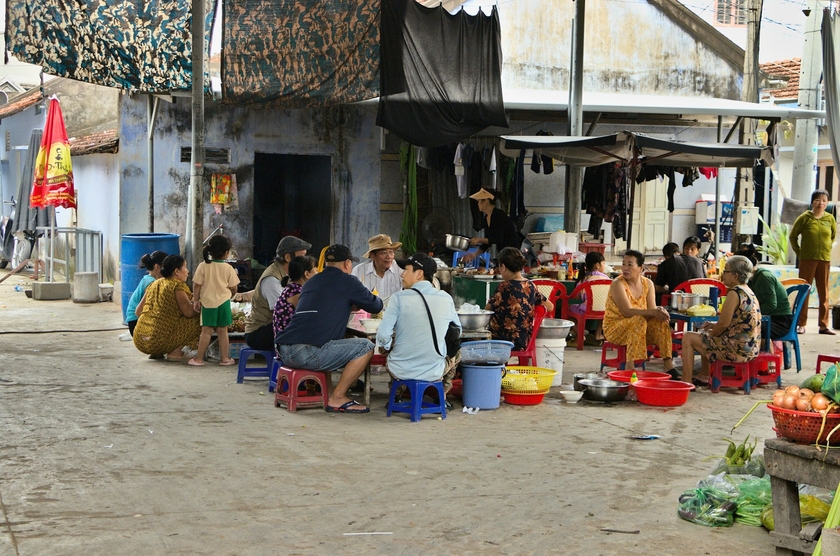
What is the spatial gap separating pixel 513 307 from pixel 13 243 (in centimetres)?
1668

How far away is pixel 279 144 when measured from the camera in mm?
15336

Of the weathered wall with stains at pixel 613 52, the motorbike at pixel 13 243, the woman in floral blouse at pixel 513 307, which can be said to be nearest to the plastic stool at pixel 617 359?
the woman in floral blouse at pixel 513 307

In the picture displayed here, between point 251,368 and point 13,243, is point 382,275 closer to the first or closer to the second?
point 251,368

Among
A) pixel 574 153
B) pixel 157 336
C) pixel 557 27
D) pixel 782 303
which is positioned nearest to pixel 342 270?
pixel 157 336

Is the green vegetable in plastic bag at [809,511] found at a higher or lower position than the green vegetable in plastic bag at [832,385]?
lower

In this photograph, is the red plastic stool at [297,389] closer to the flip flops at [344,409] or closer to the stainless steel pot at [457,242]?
the flip flops at [344,409]

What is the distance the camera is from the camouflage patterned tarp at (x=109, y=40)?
1074cm

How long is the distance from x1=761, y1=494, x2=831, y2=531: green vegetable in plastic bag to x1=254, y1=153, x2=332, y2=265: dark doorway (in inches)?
543

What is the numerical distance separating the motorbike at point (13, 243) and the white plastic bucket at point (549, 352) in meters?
14.0

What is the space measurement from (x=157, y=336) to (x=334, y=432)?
3.53 m

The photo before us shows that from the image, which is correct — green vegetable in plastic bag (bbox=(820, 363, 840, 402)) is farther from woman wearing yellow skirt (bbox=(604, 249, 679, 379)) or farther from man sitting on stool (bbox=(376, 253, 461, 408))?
woman wearing yellow skirt (bbox=(604, 249, 679, 379))

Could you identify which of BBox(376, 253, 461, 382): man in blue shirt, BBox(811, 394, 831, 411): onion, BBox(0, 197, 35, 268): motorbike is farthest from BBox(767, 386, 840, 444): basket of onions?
BBox(0, 197, 35, 268): motorbike

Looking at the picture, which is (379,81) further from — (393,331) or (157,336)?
(393,331)

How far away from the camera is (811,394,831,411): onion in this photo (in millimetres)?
4543
